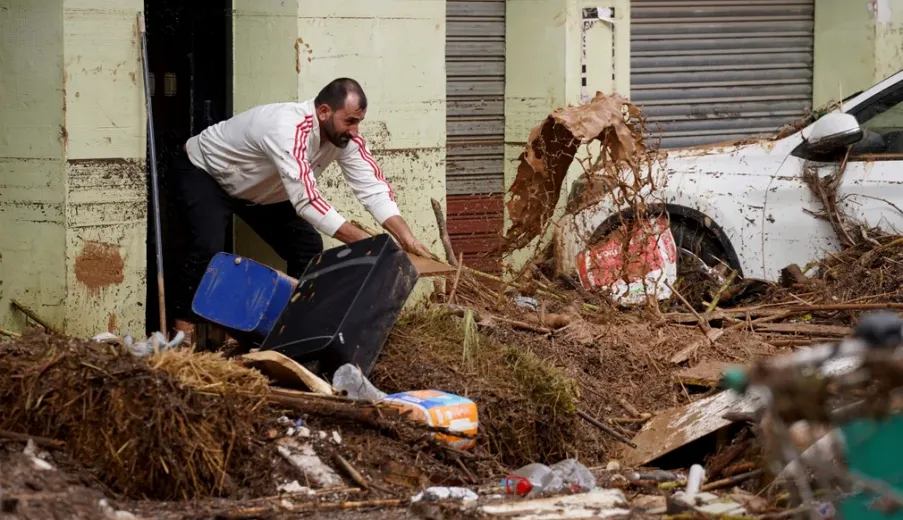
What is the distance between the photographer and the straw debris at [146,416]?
16.7 feet

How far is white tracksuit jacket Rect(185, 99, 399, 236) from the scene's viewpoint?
6.99 meters

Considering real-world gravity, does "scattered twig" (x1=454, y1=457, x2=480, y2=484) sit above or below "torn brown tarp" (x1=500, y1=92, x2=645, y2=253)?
below

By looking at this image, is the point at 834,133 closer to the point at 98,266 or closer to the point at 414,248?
the point at 414,248

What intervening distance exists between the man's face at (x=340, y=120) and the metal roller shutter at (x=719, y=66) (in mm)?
4439

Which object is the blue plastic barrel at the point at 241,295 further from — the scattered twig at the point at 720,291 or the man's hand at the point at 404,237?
the scattered twig at the point at 720,291

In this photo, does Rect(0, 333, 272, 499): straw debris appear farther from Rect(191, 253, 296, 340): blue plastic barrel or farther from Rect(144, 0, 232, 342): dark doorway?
Rect(144, 0, 232, 342): dark doorway

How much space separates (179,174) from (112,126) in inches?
18.5

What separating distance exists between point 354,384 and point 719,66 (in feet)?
23.4

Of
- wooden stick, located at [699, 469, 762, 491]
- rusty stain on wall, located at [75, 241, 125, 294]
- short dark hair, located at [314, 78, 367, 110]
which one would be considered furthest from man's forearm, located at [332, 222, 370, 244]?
wooden stick, located at [699, 469, 762, 491]

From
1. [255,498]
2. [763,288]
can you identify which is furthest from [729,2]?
[255,498]

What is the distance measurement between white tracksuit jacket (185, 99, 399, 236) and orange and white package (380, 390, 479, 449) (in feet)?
4.65

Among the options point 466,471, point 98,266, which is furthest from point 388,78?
point 466,471

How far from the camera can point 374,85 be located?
29.0 ft

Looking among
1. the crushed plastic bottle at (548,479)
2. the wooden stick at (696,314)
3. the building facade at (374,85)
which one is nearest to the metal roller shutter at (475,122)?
the building facade at (374,85)
